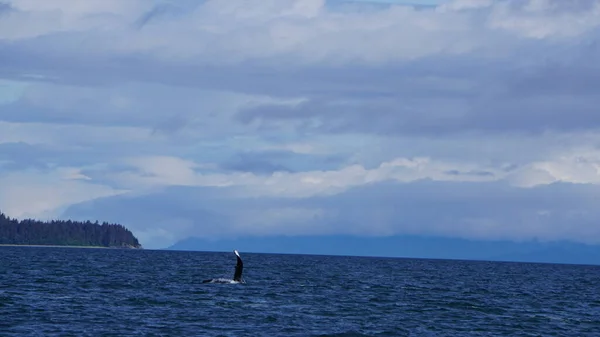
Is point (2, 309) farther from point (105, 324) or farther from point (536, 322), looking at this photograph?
point (536, 322)

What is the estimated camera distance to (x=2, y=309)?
51.4 m

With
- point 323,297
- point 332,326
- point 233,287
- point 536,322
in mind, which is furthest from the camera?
point 233,287

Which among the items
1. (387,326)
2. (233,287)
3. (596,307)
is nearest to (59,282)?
(233,287)

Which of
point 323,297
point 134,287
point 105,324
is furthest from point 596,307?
point 105,324

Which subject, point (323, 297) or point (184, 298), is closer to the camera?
point (184, 298)

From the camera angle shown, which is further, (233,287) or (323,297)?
(233,287)

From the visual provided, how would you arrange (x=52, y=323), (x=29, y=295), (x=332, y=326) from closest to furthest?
(x=52, y=323) < (x=332, y=326) < (x=29, y=295)

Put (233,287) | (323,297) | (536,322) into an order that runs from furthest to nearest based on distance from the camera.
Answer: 1. (233,287)
2. (323,297)
3. (536,322)

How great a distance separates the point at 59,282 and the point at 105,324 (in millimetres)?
31010

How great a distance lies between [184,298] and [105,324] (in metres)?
16.4

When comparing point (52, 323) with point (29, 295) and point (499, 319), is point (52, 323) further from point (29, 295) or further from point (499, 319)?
point (499, 319)

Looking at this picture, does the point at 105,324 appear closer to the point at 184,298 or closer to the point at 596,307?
the point at 184,298

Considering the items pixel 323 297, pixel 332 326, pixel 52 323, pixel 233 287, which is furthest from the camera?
pixel 233 287

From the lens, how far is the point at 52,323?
46.5 metres
